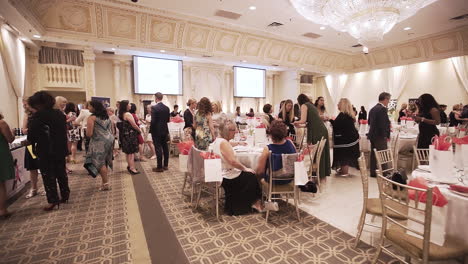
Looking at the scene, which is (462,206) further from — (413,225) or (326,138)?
(326,138)

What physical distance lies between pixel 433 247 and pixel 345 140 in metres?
3.23

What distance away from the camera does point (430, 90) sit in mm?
9781

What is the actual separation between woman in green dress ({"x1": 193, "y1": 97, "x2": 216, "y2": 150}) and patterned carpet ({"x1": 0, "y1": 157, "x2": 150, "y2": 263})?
1410mm

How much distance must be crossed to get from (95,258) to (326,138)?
12.1 feet

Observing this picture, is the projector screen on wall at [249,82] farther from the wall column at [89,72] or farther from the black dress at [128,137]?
the black dress at [128,137]

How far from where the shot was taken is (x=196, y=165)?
3109 mm

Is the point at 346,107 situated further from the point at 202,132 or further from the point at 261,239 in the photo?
the point at 261,239

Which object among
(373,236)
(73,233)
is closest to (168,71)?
(73,233)

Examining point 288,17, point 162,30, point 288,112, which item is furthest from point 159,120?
point 288,17

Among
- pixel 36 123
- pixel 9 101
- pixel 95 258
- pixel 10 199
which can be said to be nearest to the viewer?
pixel 95 258

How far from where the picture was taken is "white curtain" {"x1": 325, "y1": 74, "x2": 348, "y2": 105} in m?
13.2

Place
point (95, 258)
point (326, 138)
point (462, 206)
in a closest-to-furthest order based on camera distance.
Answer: point (462, 206) < point (95, 258) < point (326, 138)

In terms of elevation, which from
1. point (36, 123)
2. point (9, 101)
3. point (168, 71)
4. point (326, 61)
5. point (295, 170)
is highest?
point (326, 61)

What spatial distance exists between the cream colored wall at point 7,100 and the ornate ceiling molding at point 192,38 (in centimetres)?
141
